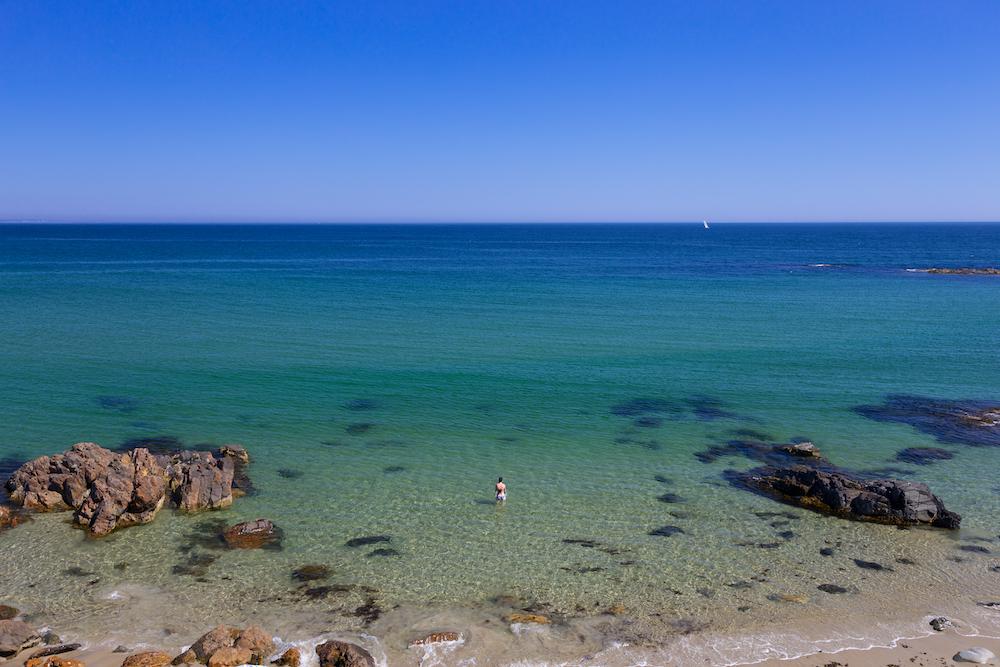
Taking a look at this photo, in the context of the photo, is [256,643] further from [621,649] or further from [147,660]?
[621,649]

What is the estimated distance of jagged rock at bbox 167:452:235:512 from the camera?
2942cm

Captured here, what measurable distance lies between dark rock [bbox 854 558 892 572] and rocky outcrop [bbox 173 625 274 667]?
66.0 ft

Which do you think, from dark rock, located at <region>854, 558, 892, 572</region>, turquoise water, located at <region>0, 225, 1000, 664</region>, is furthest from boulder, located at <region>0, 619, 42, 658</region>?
dark rock, located at <region>854, 558, 892, 572</region>

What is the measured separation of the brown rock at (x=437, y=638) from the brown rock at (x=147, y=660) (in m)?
6.78

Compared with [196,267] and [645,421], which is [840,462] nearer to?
[645,421]

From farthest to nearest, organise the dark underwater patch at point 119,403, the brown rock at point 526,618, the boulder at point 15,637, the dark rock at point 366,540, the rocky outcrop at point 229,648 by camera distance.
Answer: the dark underwater patch at point 119,403 < the dark rock at point 366,540 < the brown rock at point 526,618 < the boulder at point 15,637 < the rocky outcrop at point 229,648

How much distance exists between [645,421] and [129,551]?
26609mm

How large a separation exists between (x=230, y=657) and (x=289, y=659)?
1556 millimetres

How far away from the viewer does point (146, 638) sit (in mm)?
20656

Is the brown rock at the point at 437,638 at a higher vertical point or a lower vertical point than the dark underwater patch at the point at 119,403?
lower

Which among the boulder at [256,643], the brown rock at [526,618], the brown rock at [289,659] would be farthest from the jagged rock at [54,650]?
the brown rock at [526,618]

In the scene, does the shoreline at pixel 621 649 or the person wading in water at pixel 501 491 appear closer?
the shoreline at pixel 621 649

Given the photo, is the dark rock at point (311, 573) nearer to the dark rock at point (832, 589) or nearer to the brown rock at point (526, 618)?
the brown rock at point (526, 618)

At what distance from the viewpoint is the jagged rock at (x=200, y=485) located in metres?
29.4
